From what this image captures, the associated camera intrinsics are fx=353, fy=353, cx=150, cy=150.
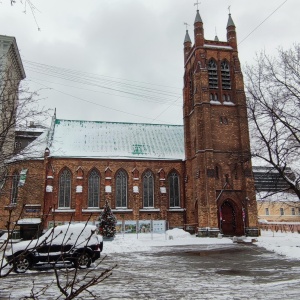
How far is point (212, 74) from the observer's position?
3512 centimetres

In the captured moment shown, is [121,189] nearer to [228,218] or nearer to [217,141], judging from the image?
[217,141]

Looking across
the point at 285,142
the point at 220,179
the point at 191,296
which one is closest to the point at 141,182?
the point at 220,179

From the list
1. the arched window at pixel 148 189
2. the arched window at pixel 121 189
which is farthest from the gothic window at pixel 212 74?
the arched window at pixel 121 189

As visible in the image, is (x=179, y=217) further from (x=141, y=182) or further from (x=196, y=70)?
(x=196, y=70)

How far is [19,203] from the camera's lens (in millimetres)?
31797

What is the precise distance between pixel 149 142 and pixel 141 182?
209 inches

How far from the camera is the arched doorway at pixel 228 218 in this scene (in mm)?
32094

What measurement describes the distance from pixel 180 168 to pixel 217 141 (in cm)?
613

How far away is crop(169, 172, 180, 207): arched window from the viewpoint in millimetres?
37031

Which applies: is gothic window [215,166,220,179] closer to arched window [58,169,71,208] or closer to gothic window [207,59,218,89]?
gothic window [207,59,218,89]

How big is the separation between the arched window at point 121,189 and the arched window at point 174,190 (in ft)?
15.7

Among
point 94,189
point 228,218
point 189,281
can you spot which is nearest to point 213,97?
point 228,218

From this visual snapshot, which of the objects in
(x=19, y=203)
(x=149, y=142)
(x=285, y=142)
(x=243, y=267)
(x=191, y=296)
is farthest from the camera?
(x=149, y=142)

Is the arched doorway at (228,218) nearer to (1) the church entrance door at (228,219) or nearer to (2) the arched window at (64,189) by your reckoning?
(1) the church entrance door at (228,219)
